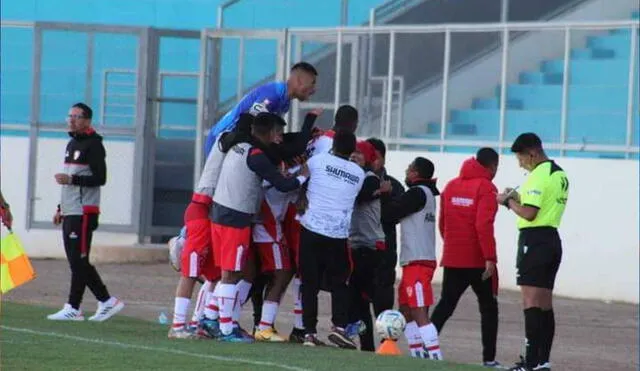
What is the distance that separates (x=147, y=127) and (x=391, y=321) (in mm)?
11863

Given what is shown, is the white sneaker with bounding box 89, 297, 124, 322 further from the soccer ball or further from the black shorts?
the black shorts

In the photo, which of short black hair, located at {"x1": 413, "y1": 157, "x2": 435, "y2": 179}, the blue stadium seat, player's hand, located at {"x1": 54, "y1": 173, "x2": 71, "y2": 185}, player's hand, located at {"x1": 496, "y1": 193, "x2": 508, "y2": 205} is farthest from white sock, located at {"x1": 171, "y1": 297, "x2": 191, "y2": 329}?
the blue stadium seat

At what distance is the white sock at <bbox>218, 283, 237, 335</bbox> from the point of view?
45.8ft

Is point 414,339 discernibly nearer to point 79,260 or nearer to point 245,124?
point 245,124

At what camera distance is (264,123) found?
13.8 metres

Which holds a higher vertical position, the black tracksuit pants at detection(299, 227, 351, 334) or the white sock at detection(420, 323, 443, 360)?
the black tracksuit pants at detection(299, 227, 351, 334)

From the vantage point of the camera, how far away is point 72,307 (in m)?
16.2

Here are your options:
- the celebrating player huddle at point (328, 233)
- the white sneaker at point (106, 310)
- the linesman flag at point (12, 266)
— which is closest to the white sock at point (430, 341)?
the celebrating player huddle at point (328, 233)

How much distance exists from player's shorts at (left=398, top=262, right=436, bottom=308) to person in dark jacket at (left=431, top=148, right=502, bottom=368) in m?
0.45

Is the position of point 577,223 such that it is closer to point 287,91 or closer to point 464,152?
point 464,152

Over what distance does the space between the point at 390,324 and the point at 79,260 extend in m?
3.83

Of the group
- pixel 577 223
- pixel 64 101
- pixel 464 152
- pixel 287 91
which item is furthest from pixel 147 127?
pixel 287 91

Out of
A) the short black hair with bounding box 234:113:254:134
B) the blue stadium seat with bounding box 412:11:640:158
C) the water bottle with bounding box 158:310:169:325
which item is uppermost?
the blue stadium seat with bounding box 412:11:640:158

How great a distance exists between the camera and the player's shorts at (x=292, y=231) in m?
14.5
